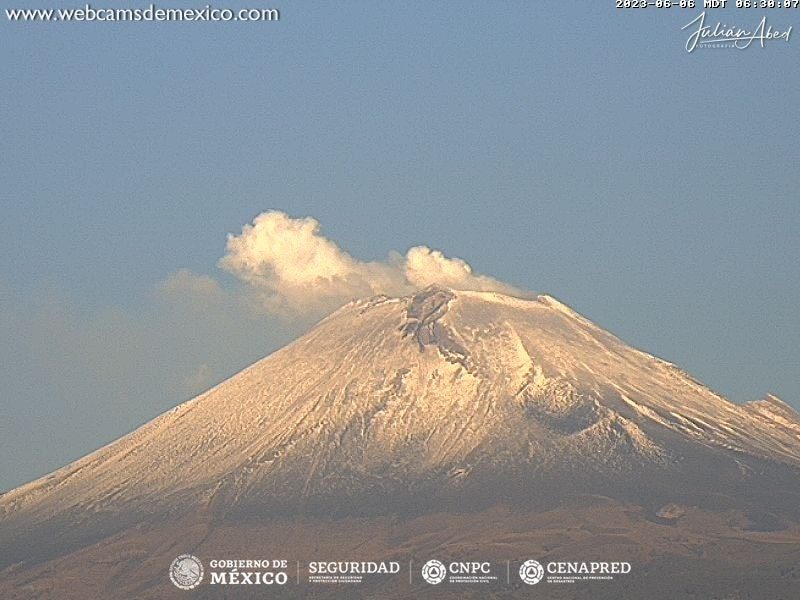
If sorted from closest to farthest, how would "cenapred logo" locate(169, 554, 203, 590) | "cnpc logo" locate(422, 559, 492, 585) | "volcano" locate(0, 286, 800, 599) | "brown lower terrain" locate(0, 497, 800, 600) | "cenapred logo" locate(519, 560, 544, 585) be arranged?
"brown lower terrain" locate(0, 497, 800, 600)
"cenapred logo" locate(519, 560, 544, 585)
"cnpc logo" locate(422, 559, 492, 585)
"volcano" locate(0, 286, 800, 599)
"cenapred logo" locate(169, 554, 203, 590)

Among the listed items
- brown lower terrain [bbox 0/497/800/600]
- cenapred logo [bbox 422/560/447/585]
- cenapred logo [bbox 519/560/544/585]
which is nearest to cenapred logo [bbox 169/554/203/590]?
brown lower terrain [bbox 0/497/800/600]

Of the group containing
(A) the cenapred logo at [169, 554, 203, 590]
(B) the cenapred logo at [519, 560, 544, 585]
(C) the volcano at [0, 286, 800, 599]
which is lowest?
(B) the cenapred logo at [519, 560, 544, 585]

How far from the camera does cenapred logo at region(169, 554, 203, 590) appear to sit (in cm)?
15750

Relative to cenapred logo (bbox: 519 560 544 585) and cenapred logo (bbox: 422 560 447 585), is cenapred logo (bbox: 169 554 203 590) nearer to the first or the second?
cenapred logo (bbox: 422 560 447 585)

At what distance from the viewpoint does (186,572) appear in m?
159

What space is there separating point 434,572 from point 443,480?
19723 mm

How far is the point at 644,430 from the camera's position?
177 meters

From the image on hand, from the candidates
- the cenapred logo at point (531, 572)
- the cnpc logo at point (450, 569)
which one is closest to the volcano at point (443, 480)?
the cnpc logo at point (450, 569)

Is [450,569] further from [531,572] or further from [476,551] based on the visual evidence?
[531,572]

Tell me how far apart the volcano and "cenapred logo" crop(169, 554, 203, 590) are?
1.36 metres

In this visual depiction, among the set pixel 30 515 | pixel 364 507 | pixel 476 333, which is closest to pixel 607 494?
pixel 364 507

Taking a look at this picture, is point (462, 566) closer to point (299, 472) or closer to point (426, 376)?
point (299, 472)

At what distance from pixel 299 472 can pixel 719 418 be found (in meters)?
43.6

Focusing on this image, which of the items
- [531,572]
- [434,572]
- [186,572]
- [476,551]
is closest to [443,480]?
[476,551]
